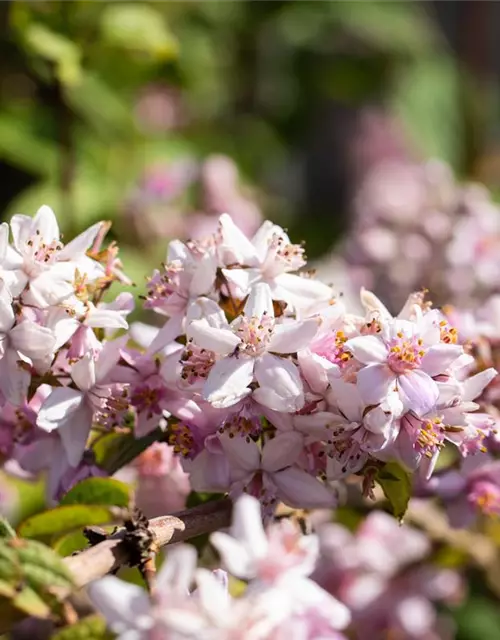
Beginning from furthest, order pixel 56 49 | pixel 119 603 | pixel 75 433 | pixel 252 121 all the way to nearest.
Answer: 1. pixel 252 121
2. pixel 56 49
3. pixel 75 433
4. pixel 119 603

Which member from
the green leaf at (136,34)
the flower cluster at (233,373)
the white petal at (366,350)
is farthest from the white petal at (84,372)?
the green leaf at (136,34)

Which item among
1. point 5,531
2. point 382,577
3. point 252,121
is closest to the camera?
point 5,531

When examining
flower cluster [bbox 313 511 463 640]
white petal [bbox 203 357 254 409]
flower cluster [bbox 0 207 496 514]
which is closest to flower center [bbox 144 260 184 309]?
flower cluster [bbox 0 207 496 514]

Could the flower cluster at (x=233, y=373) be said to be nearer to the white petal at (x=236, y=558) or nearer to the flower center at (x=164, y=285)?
the flower center at (x=164, y=285)

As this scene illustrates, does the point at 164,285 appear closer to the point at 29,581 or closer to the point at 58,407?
the point at 58,407

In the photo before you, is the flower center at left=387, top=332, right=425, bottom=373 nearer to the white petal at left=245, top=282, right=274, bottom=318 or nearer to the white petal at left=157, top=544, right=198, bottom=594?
the white petal at left=245, top=282, right=274, bottom=318

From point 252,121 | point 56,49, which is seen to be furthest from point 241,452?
point 252,121

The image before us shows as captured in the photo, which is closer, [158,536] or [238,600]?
[238,600]

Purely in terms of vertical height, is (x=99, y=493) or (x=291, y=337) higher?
(x=291, y=337)
